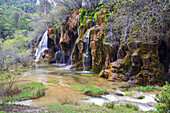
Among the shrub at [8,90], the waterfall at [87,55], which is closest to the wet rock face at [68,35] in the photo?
the waterfall at [87,55]

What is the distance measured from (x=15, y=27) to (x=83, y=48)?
40859 millimetres

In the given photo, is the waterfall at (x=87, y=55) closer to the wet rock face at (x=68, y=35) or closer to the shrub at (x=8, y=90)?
the wet rock face at (x=68, y=35)

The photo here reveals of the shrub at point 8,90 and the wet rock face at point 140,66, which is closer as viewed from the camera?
the shrub at point 8,90

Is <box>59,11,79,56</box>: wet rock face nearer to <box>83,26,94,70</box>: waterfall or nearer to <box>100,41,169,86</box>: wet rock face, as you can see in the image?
<box>83,26,94,70</box>: waterfall

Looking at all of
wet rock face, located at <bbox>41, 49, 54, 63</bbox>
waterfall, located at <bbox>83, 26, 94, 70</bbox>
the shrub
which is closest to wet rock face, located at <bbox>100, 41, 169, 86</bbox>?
waterfall, located at <bbox>83, 26, 94, 70</bbox>

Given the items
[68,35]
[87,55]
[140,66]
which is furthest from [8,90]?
[68,35]

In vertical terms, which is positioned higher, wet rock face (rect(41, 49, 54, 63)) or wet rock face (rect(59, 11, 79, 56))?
wet rock face (rect(59, 11, 79, 56))

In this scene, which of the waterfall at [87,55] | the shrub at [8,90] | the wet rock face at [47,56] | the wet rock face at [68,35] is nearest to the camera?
the shrub at [8,90]

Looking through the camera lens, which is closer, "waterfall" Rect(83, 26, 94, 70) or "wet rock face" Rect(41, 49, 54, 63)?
"waterfall" Rect(83, 26, 94, 70)

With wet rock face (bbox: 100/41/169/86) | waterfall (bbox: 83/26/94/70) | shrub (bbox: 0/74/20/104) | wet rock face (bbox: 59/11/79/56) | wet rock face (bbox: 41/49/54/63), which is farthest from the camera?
wet rock face (bbox: 41/49/54/63)

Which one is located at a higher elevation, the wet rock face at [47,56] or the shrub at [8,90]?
the wet rock face at [47,56]

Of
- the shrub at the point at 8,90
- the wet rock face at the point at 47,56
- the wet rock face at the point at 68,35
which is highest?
the wet rock face at the point at 68,35

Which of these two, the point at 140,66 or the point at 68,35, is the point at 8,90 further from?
the point at 68,35

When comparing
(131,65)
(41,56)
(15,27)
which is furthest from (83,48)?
(15,27)
